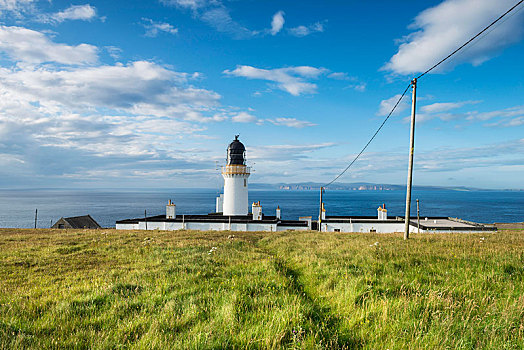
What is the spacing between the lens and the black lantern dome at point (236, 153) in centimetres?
3719

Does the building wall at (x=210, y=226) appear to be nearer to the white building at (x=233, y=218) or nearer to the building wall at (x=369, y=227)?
the white building at (x=233, y=218)

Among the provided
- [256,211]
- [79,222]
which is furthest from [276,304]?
[79,222]

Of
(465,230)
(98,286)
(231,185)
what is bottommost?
(465,230)

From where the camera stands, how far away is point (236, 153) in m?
37.4

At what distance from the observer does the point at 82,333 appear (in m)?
4.30

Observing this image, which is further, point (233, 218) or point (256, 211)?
point (233, 218)

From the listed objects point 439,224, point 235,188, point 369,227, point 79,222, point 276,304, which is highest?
point 235,188

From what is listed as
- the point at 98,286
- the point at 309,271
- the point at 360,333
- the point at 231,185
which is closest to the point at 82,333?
the point at 98,286

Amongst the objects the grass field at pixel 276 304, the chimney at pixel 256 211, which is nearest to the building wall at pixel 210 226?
the chimney at pixel 256 211

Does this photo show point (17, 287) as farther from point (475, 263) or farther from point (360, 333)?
point (475, 263)

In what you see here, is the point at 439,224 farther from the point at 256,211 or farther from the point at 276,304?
the point at 276,304

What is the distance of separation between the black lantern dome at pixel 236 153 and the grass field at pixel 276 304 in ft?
92.5

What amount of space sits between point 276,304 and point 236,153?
1295 inches

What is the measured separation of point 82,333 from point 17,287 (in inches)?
180
